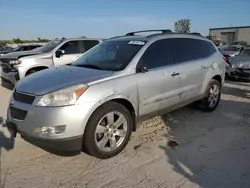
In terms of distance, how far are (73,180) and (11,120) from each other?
3.89ft

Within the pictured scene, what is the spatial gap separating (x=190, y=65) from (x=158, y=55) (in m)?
0.86

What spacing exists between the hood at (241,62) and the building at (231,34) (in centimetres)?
4030

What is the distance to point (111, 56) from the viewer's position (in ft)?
13.6

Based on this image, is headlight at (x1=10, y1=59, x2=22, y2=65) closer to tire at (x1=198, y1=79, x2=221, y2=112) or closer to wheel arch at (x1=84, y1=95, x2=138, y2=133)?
wheel arch at (x1=84, y1=95, x2=138, y2=133)

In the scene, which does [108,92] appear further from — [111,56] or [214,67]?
[214,67]

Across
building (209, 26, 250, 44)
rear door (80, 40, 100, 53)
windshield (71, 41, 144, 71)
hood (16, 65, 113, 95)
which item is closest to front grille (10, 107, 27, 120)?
hood (16, 65, 113, 95)

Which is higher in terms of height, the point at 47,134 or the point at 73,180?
the point at 47,134

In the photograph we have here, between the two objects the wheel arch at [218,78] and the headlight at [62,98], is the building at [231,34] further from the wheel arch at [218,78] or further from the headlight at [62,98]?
the headlight at [62,98]

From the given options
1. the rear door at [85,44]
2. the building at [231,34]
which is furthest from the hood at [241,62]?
the building at [231,34]

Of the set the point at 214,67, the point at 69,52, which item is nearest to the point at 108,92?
the point at 214,67

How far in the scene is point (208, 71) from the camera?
5184mm

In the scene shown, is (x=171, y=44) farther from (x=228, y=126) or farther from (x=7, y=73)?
(x=7, y=73)

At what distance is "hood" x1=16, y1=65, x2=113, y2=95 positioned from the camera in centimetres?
315

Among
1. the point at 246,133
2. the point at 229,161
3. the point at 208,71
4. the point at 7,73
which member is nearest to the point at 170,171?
the point at 229,161
